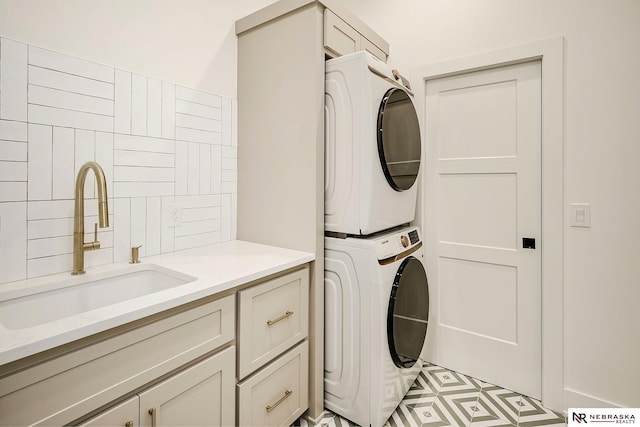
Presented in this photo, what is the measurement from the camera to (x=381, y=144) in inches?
64.2

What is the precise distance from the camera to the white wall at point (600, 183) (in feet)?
5.41

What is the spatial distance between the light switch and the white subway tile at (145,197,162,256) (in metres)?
2.09

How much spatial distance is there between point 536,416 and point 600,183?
1.24 metres

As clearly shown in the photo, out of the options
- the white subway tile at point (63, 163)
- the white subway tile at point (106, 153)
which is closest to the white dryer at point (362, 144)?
the white subway tile at point (106, 153)

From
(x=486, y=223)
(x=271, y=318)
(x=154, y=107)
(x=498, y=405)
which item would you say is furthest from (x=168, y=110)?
(x=498, y=405)

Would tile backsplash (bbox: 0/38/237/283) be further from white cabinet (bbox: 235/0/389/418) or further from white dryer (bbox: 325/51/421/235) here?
white dryer (bbox: 325/51/421/235)

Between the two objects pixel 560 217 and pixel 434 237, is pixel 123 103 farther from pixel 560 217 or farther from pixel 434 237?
pixel 560 217

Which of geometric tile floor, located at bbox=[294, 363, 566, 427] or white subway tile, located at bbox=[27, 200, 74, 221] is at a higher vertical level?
white subway tile, located at bbox=[27, 200, 74, 221]

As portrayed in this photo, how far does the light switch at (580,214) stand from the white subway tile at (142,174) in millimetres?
2059

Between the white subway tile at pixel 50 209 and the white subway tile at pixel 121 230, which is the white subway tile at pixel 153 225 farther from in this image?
the white subway tile at pixel 50 209

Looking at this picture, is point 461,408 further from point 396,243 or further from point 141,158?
point 141,158

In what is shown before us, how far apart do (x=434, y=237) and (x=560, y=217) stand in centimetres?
69

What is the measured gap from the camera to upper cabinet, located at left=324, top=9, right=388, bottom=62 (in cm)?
168

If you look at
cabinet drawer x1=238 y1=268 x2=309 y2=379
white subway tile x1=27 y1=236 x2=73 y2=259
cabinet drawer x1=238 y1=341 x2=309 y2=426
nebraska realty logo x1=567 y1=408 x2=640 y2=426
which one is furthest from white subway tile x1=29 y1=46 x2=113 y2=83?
nebraska realty logo x1=567 y1=408 x2=640 y2=426
